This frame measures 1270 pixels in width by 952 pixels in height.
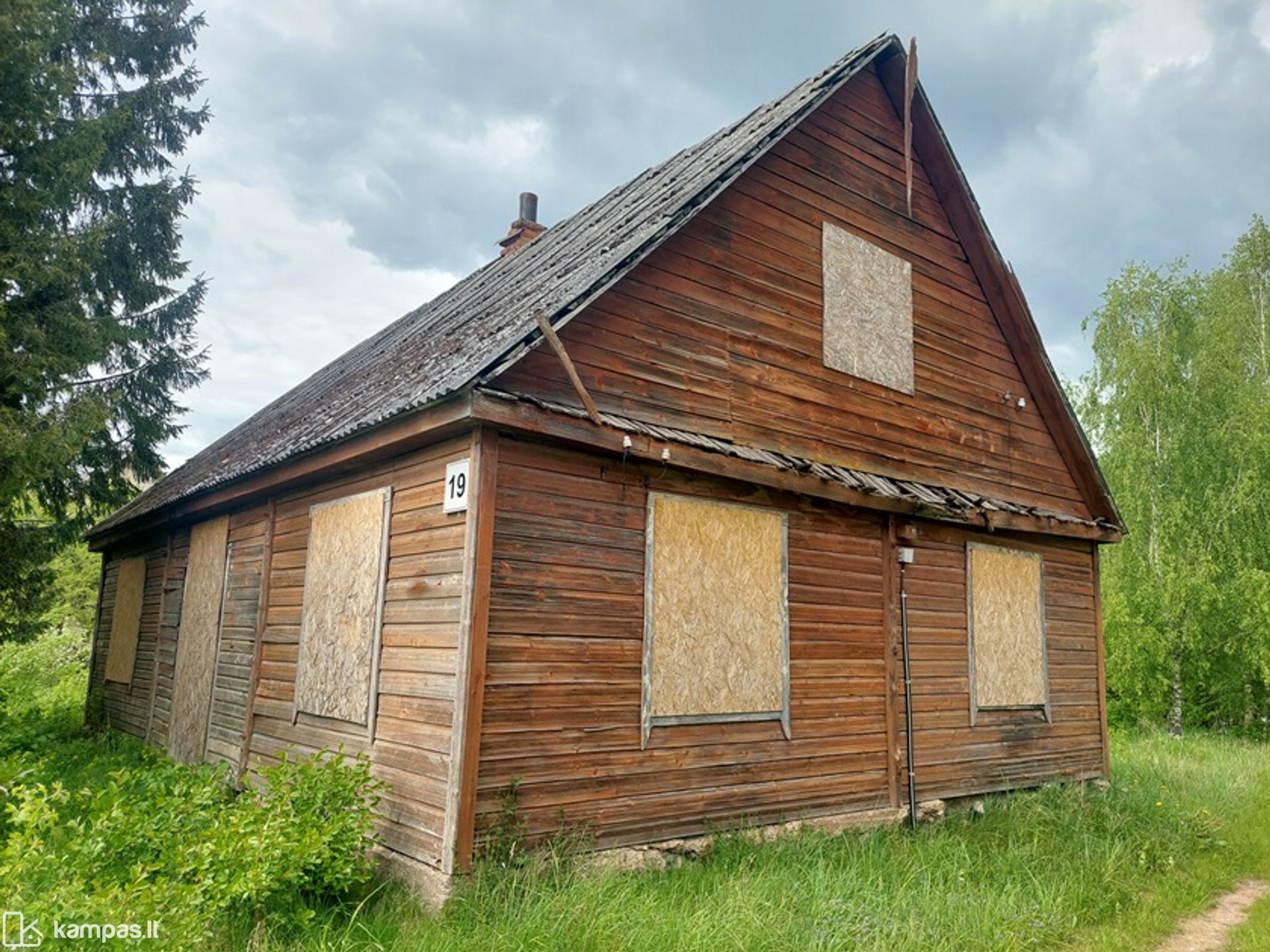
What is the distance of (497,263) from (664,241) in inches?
246

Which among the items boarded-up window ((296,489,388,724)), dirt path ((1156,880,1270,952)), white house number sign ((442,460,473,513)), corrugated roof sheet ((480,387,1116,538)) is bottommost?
dirt path ((1156,880,1270,952))

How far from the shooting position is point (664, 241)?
280 inches

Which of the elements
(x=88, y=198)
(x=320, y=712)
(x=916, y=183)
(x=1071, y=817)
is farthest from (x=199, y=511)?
(x=1071, y=817)

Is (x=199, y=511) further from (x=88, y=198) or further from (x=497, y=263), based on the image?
(x=88, y=198)

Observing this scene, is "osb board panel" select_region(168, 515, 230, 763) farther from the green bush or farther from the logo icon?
the logo icon

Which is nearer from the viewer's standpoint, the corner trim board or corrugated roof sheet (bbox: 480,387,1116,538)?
the corner trim board

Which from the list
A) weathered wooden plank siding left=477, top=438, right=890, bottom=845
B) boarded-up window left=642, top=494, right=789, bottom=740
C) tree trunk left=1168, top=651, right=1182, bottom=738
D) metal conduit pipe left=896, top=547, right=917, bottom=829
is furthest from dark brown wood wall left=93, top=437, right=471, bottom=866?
tree trunk left=1168, top=651, right=1182, bottom=738

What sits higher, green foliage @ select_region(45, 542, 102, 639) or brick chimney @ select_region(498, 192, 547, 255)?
brick chimney @ select_region(498, 192, 547, 255)

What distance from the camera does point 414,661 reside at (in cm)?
603

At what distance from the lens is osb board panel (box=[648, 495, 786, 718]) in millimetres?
6594

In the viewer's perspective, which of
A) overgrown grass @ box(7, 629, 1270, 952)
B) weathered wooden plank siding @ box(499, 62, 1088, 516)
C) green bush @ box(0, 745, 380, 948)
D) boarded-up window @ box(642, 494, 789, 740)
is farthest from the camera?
weathered wooden plank siding @ box(499, 62, 1088, 516)

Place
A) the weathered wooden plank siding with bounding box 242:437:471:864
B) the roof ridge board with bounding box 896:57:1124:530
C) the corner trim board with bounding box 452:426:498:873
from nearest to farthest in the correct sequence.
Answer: the corner trim board with bounding box 452:426:498:873
the weathered wooden plank siding with bounding box 242:437:471:864
the roof ridge board with bounding box 896:57:1124:530

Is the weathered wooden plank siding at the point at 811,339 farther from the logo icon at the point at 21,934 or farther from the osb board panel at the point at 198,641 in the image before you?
the osb board panel at the point at 198,641

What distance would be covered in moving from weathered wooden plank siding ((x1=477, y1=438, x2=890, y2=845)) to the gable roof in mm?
953
